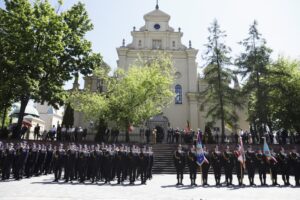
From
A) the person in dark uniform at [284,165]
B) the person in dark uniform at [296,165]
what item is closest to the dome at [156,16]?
the person in dark uniform at [284,165]

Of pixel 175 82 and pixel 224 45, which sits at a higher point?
pixel 224 45

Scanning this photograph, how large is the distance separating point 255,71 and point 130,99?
13.4 m

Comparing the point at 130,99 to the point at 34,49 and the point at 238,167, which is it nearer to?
the point at 34,49

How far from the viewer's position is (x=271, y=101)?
2497 cm

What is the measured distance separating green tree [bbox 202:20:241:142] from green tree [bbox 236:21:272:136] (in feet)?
4.55

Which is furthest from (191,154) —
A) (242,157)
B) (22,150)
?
(22,150)

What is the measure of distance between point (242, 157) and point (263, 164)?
106 centimetres

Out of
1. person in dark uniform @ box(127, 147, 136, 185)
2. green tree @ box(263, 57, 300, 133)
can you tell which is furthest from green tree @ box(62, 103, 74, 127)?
green tree @ box(263, 57, 300, 133)

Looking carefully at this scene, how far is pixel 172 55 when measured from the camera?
1374 inches

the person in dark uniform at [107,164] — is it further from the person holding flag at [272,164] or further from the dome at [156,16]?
the dome at [156,16]

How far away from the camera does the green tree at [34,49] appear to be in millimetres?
19562

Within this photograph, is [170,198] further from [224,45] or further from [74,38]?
[224,45]

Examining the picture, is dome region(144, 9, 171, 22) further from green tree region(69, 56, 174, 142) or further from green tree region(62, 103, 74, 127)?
green tree region(62, 103, 74, 127)

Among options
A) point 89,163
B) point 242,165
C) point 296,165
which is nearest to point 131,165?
point 89,163
